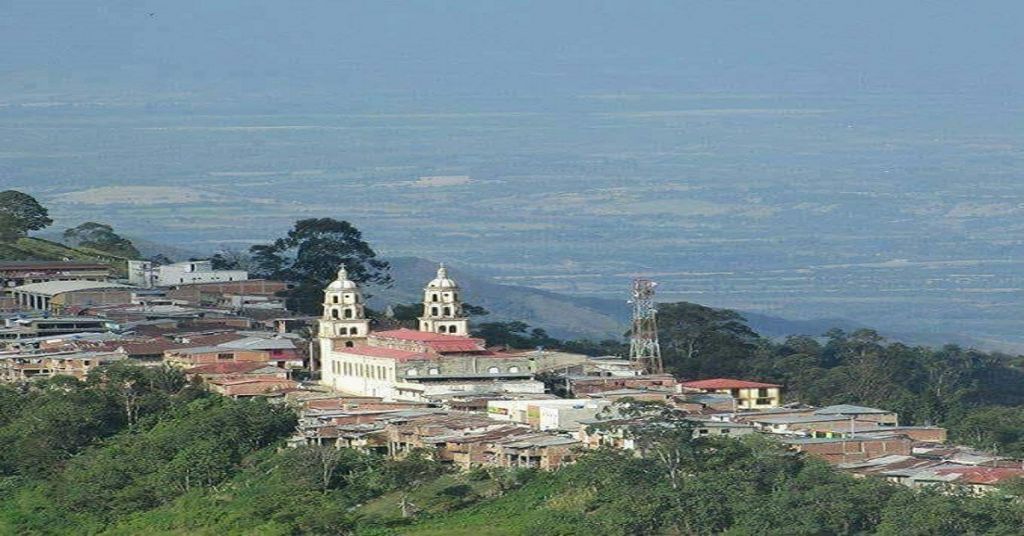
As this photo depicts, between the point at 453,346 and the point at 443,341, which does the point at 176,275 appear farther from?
the point at 453,346

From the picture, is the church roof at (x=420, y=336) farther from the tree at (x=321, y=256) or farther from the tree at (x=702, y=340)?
the tree at (x=321, y=256)

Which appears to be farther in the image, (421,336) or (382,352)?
(421,336)

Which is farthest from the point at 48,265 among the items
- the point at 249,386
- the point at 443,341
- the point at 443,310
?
the point at 443,341

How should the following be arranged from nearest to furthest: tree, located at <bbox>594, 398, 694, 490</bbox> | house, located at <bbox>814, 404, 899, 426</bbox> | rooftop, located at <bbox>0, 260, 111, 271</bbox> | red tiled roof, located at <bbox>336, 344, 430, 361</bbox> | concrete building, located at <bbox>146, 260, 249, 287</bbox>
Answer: tree, located at <bbox>594, 398, 694, 490</bbox>, house, located at <bbox>814, 404, 899, 426</bbox>, red tiled roof, located at <bbox>336, 344, 430, 361</bbox>, rooftop, located at <bbox>0, 260, 111, 271</bbox>, concrete building, located at <bbox>146, 260, 249, 287</bbox>

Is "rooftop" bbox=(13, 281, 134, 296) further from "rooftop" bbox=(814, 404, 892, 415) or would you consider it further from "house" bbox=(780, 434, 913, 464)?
"house" bbox=(780, 434, 913, 464)

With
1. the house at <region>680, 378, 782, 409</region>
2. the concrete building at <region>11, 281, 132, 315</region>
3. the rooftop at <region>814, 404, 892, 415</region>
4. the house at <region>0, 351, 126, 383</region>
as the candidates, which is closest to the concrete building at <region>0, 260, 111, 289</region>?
the concrete building at <region>11, 281, 132, 315</region>

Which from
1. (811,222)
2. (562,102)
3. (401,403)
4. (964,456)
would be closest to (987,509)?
(964,456)
